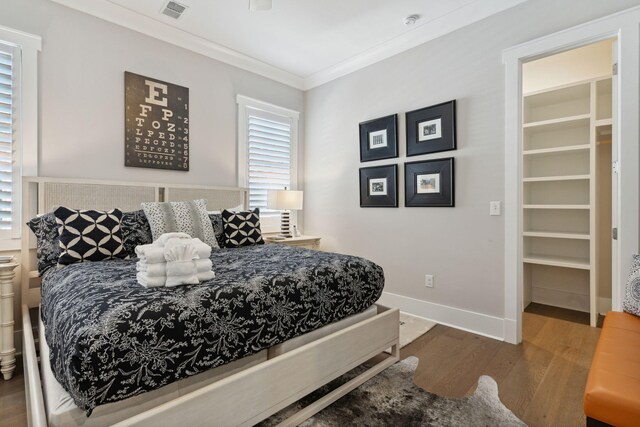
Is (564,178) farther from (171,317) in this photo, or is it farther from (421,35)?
(171,317)

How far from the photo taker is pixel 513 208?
258cm

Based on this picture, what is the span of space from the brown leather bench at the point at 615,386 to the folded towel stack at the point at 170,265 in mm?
1616

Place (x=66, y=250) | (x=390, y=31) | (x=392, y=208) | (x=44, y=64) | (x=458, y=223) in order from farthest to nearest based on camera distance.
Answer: (x=392, y=208) < (x=390, y=31) < (x=458, y=223) < (x=44, y=64) < (x=66, y=250)

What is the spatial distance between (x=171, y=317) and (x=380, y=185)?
2763 mm

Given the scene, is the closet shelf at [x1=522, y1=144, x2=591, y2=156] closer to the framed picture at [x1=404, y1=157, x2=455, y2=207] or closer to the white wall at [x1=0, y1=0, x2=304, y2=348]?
the framed picture at [x1=404, y1=157, x2=455, y2=207]

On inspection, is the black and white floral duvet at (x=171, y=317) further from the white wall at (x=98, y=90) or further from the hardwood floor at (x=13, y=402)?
the white wall at (x=98, y=90)

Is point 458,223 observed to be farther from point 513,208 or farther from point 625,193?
point 625,193

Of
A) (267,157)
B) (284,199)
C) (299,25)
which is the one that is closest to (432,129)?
(299,25)

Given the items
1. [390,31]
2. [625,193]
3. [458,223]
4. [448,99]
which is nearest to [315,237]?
[458,223]

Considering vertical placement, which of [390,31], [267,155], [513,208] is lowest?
[513,208]

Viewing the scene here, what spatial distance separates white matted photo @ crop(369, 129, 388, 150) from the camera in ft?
11.5

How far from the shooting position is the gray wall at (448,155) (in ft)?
8.77

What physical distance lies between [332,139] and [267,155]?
0.85m

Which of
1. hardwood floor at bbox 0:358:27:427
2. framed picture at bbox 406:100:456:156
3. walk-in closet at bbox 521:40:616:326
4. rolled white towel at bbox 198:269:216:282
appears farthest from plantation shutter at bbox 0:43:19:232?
walk-in closet at bbox 521:40:616:326
